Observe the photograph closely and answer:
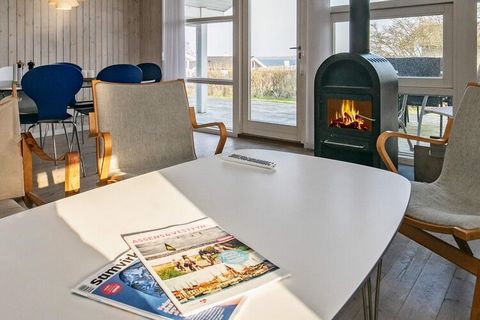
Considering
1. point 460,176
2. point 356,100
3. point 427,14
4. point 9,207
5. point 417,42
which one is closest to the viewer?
point 9,207

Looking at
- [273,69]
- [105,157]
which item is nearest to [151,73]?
[273,69]

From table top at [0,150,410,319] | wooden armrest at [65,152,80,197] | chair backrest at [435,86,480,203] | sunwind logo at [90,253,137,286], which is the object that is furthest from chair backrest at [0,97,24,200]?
chair backrest at [435,86,480,203]

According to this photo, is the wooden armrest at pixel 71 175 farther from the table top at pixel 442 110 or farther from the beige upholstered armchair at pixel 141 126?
the table top at pixel 442 110

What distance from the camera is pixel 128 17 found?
22.5 feet

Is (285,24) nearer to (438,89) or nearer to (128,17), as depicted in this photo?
(438,89)

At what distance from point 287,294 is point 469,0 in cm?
385

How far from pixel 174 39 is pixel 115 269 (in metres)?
6.01

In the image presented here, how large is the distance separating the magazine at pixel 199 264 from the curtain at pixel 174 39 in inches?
224

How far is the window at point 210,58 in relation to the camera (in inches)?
238

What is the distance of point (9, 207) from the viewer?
1.73 metres

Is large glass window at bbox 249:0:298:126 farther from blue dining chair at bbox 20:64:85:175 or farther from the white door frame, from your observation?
blue dining chair at bbox 20:64:85:175

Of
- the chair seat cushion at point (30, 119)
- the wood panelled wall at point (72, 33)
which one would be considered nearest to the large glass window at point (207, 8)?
the wood panelled wall at point (72, 33)

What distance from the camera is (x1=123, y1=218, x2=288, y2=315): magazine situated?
77cm

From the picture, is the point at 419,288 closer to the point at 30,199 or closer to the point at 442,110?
the point at 30,199
